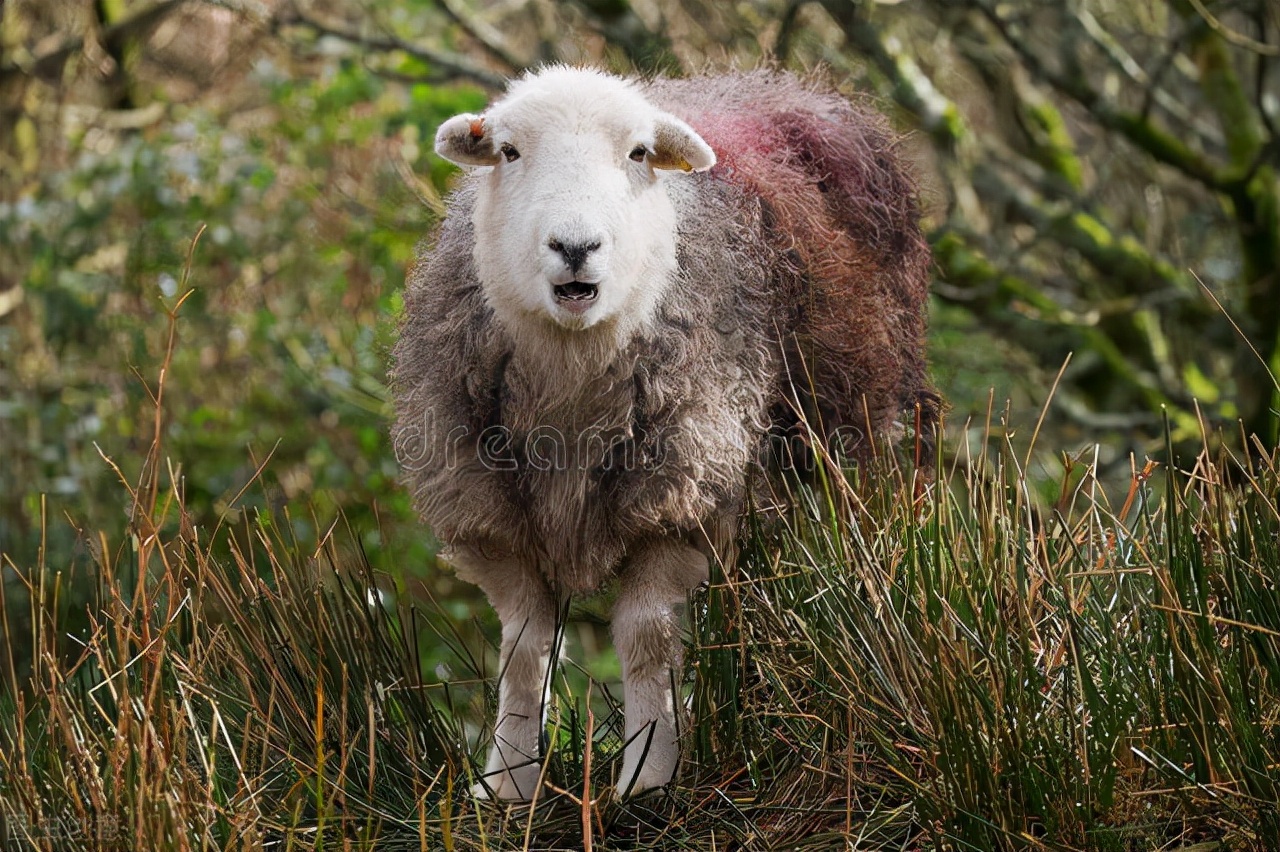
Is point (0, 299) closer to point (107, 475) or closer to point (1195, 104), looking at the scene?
point (107, 475)

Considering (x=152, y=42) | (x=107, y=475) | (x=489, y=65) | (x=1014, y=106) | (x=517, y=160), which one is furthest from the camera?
(x=152, y=42)

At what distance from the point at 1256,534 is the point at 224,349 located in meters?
8.26

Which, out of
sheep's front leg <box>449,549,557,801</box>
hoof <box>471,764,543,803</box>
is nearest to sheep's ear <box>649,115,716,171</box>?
sheep's front leg <box>449,549,557,801</box>

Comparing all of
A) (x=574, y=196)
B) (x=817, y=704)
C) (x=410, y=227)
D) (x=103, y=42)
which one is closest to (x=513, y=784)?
(x=817, y=704)

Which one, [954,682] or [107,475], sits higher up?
[107,475]

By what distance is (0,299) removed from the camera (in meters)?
10.8

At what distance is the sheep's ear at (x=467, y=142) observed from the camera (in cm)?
385

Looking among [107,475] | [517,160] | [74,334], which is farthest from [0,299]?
[517,160]

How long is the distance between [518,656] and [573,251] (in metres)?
1.08

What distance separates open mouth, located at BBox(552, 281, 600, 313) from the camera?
3639mm

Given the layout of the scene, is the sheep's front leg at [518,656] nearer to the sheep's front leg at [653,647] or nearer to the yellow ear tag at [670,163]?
the sheep's front leg at [653,647]

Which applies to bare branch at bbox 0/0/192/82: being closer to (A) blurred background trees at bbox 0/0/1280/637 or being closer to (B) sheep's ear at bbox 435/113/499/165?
(A) blurred background trees at bbox 0/0/1280/637

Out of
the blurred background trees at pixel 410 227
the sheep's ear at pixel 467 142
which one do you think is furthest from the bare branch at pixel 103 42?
the sheep's ear at pixel 467 142

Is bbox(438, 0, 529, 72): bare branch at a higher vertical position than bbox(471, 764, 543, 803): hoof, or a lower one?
higher
